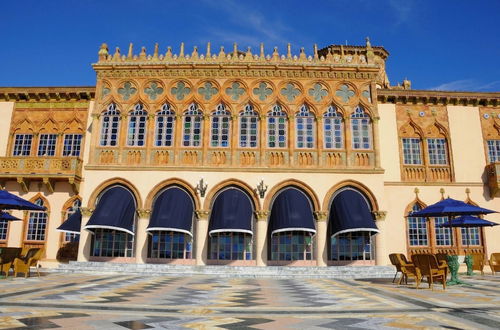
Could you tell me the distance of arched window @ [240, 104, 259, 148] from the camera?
22.0m

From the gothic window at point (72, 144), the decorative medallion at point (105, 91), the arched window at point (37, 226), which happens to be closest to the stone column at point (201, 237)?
the gothic window at point (72, 144)

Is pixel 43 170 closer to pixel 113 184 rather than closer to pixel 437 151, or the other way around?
pixel 113 184

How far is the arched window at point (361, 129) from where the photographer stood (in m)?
22.1

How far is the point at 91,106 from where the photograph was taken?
937 inches

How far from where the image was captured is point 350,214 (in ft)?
65.1

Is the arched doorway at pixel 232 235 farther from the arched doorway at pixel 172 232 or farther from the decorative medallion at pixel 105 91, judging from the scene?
the decorative medallion at pixel 105 91

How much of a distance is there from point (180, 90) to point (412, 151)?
13747 mm

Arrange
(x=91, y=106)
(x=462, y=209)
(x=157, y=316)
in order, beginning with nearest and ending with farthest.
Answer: (x=157, y=316), (x=462, y=209), (x=91, y=106)

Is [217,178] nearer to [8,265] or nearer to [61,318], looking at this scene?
[8,265]

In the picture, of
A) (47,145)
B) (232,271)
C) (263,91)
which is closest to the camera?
(232,271)

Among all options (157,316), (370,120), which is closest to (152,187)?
(370,120)

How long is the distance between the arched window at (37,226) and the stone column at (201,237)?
8.85 m

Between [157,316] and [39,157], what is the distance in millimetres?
18182

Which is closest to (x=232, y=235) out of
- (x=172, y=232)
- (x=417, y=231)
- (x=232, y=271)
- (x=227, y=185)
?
(x=232, y=271)
